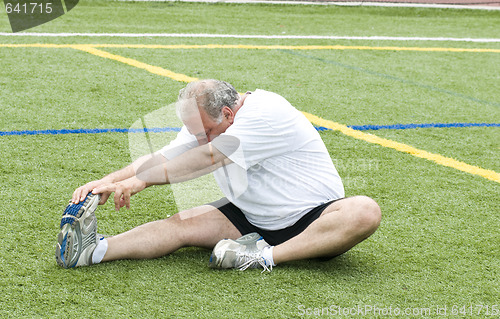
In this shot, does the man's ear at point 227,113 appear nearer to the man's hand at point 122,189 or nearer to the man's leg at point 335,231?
the man's hand at point 122,189

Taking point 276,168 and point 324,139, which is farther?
point 324,139

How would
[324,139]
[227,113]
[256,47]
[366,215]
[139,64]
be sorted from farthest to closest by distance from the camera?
[256,47]
[139,64]
[324,139]
[227,113]
[366,215]

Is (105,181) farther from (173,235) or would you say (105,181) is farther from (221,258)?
(221,258)

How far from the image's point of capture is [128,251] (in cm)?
296

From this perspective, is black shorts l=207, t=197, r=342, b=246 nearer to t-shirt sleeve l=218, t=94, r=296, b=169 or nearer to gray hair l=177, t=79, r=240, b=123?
t-shirt sleeve l=218, t=94, r=296, b=169

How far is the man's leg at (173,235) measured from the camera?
2.97 m

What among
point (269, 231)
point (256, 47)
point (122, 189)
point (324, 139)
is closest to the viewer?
point (122, 189)

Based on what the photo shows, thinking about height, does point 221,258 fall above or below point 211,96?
below

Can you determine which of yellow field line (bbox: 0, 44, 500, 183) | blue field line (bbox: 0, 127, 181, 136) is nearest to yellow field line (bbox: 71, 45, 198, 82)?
yellow field line (bbox: 0, 44, 500, 183)

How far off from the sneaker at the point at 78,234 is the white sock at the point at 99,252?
0.05 feet

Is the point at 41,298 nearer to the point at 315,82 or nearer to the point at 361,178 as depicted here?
the point at 361,178

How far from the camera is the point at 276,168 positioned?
2.97 meters

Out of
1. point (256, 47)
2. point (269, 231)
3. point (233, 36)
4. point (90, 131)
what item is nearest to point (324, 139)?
point (90, 131)

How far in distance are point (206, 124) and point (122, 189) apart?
0.49m
